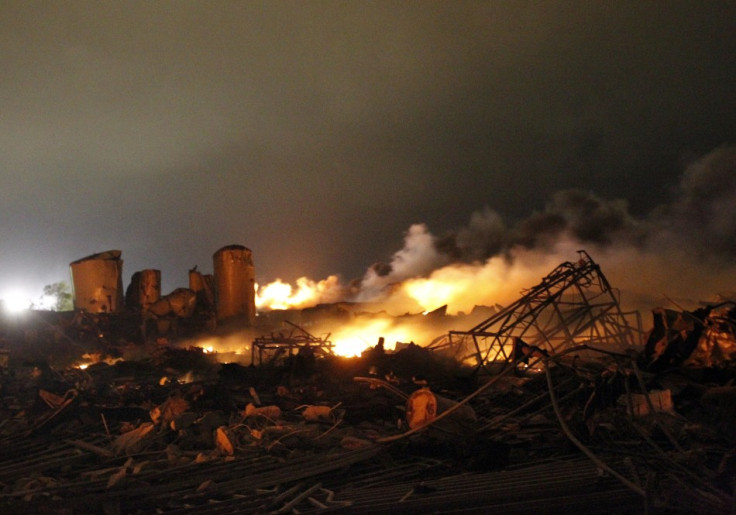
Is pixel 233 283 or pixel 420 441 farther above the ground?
pixel 233 283

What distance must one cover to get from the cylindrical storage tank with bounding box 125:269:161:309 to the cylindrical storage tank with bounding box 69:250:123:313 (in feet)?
4.80

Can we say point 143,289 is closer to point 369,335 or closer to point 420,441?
point 369,335

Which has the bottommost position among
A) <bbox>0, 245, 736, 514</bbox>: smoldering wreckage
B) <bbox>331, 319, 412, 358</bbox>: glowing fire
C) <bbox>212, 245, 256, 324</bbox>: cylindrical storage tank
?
<bbox>0, 245, 736, 514</bbox>: smoldering wreckage

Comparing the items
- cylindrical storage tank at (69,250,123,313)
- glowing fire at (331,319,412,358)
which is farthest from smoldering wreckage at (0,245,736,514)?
cylindrical storage tank at (69,250,123,313)

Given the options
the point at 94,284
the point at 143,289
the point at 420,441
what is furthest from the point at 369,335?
the point at 420,441

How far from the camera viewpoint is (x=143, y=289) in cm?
2814

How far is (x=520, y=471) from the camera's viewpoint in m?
5.78

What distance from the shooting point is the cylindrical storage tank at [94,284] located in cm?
2617

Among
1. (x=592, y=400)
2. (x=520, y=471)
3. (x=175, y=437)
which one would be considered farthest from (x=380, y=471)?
(x=175, y=437)

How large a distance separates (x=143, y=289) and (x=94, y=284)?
2.48 m

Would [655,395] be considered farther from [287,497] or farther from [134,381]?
[134,381]

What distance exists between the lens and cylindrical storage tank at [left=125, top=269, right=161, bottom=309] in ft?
92.0

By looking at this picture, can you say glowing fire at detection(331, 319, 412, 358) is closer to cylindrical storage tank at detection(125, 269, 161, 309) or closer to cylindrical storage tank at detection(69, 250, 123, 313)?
cylindrical storage tank at detection(125, 269, 161, 309)

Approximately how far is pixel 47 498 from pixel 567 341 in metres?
9.88
